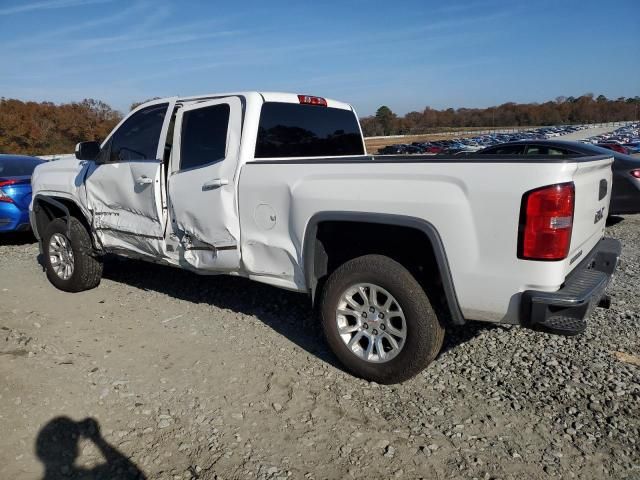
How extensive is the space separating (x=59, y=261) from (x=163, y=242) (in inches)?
75.5

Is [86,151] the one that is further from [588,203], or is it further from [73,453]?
[588,203]

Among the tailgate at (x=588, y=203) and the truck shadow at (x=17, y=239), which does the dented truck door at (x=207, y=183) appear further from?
the truck shadow at (x=17, y=239)

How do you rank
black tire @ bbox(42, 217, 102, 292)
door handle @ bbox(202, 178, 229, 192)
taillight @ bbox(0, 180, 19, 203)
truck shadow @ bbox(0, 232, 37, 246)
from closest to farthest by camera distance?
1. door handle @ bbox(202, 178, 229, 192)
2. black tire @ bbox(42, 217, 102, 292)
3. taillight @ bbox(0, 180, 19, 203)
4. truck shadow @ bbox(0, 232, 37, 246)

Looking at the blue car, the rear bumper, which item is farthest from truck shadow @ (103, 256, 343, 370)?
the blue car

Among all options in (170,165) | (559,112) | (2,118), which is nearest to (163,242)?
(170,165)

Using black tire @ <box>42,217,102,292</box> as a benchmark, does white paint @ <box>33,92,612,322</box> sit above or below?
above

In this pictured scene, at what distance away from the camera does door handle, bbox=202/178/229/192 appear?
12.8ft

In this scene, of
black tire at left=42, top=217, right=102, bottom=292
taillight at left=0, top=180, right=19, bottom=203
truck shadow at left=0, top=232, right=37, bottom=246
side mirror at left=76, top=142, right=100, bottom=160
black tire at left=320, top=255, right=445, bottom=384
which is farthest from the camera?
truck shadow at left=0, top=232, right=37, bottom=246

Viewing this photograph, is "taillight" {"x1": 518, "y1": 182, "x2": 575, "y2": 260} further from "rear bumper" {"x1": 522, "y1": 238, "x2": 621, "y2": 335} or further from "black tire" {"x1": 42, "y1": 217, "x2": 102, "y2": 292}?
"black tire" {"x1": 42, "y1": 217, "x2": 102, "y2": 292}

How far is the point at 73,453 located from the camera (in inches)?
108

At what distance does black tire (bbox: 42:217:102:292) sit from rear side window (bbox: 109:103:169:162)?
949 millimetres

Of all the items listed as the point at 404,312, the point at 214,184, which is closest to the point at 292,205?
the point at 214,184

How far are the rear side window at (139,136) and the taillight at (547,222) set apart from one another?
330 centimetres

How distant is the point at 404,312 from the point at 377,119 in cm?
11095
